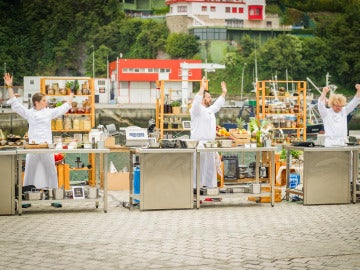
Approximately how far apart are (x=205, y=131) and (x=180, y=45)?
4804 centimetres

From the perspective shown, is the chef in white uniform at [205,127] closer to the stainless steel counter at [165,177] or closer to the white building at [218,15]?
the stainless steel counter at [165,177]

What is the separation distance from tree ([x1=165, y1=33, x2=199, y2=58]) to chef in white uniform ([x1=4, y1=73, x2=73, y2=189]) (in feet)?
158

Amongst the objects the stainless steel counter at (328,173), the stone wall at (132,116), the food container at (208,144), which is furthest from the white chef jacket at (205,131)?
the stone wall at (132,116)

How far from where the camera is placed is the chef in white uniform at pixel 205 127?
30.6 ft

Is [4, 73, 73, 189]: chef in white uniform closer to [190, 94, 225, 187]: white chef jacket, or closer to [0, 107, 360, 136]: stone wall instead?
[190, 94, 225, 187]: white chef jacket

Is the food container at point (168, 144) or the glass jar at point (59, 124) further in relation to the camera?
the glass jar at point (59, 124)

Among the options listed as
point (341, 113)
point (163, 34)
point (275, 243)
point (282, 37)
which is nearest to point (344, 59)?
point (282, 37)

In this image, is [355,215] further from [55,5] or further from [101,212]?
[55,5]

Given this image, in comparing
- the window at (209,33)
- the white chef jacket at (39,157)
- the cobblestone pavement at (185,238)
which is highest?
the window at (209,33)

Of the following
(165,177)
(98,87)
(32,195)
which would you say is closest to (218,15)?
(98,87)

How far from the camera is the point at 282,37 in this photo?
188 feet

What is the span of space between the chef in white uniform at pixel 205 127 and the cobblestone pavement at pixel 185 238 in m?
0.43

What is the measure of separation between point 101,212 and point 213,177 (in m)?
1.51

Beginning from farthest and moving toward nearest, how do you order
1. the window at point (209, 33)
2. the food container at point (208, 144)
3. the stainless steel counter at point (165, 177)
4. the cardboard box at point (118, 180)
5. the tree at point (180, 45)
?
the window at point (209, 33) < the tree at point (180, 45) < the cardboard box at point (118, 180) < the food container at point (208, 144) < the stainless steel counter at point (165, 177)
